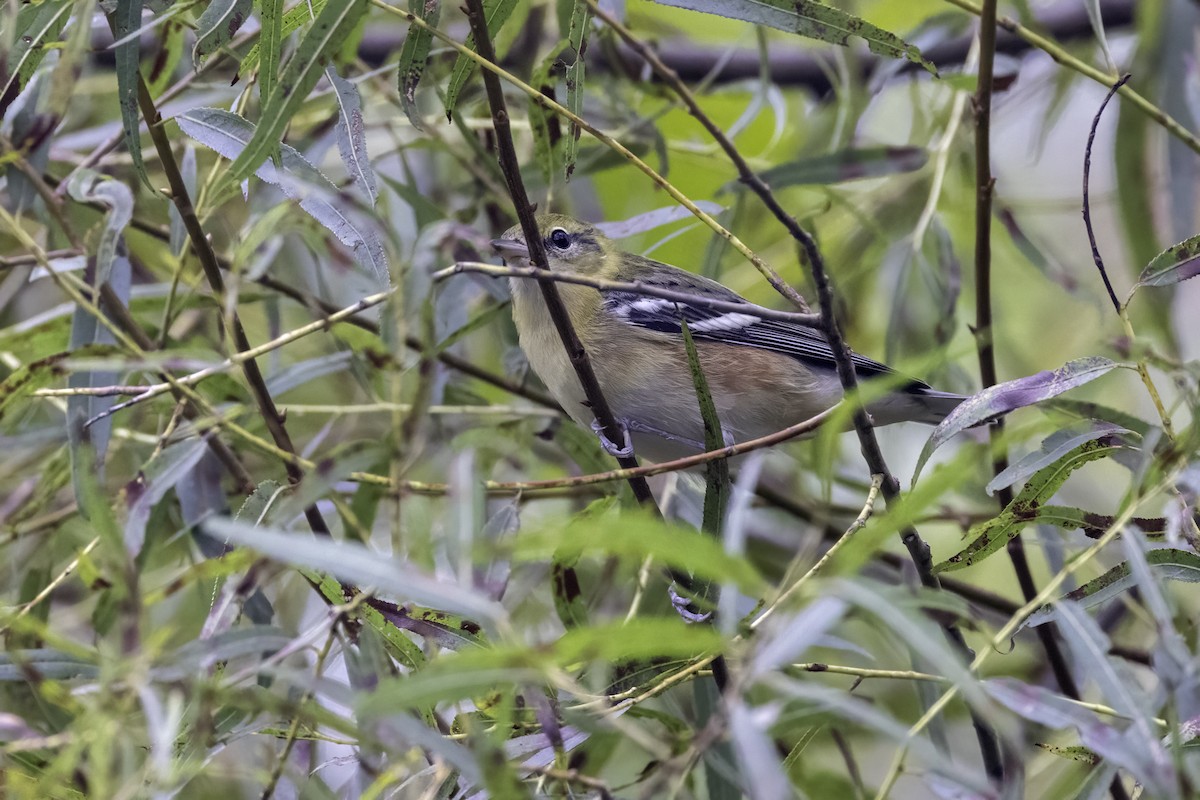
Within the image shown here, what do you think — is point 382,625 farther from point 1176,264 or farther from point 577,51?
point 1176,264

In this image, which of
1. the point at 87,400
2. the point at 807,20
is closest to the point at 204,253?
the point at 87,400

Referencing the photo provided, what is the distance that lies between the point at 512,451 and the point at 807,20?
147 cm

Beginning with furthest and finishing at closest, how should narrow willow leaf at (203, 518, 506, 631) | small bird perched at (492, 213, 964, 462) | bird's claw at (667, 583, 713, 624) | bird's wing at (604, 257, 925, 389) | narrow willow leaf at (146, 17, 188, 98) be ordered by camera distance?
1. bird's wing at (604, 257, 925, 389)
2. small bird perched at (492, 213, 964, 462)
3. narrow willow leaf at (146, 17, 188, 98)
4. bird's claw at (667, 583, 713, 624)
5. narrow willow leaf at (203, 518, 506, 631)

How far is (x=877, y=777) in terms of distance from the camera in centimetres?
521

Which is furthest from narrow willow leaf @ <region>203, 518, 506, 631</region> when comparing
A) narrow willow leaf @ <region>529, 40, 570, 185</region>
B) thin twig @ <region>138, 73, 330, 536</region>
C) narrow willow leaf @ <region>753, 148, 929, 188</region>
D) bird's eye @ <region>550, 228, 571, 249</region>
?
bird's eye @ <region>550, 228, 571, 249</region>

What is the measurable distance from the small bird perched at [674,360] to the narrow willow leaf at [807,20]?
3.74ft

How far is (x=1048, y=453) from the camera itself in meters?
2.03

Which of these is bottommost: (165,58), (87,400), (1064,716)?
Answer: (87,400)

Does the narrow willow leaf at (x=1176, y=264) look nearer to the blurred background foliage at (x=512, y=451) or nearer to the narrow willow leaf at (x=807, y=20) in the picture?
the blurred background foliage at (x=512, y=451)

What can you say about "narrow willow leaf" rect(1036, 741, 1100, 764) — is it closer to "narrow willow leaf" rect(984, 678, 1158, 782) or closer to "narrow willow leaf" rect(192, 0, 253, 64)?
"narrow willow leaf" rect(984, 678, 1158, 782)

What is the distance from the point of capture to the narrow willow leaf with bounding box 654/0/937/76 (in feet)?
6.94

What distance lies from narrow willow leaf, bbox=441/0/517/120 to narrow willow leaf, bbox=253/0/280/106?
0.34m

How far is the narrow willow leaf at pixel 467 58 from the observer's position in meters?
2.23

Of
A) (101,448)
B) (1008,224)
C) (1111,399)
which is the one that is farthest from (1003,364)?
(101,448)
